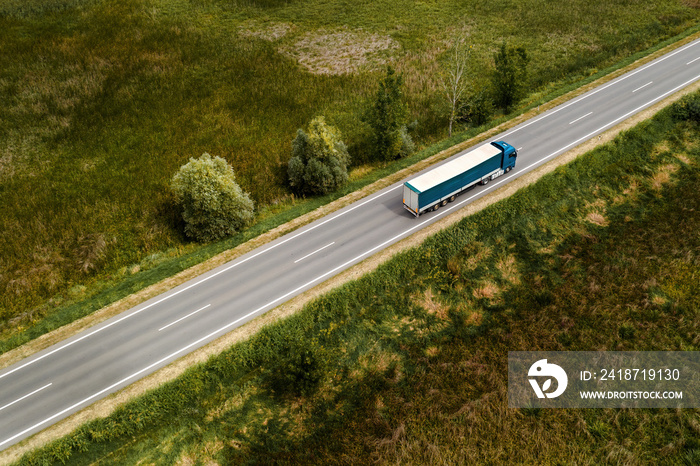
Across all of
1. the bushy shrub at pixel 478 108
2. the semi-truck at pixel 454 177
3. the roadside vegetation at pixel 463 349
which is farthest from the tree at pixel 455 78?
the roadside vegetation at pixel 463 349

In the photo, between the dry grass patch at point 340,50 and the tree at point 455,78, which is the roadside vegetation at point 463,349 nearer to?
the tree at point 455,78

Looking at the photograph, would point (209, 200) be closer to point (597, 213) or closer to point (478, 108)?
point (478, 108)

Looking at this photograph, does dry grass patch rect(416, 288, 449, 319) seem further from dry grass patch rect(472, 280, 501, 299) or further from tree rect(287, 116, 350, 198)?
tree rect(287, 116, 350, 198)

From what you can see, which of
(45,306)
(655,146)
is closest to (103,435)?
Answer: (45,306)

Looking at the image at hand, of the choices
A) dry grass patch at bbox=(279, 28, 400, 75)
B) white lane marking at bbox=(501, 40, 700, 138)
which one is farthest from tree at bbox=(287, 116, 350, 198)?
dry grass patch at bbox=(279, 28, 400, 75)

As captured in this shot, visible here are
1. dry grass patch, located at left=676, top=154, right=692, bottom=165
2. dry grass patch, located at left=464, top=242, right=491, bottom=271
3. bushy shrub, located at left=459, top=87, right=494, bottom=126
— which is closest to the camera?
Result: dry grass patch, located at left=464, top=242, right=491, bottom=271
